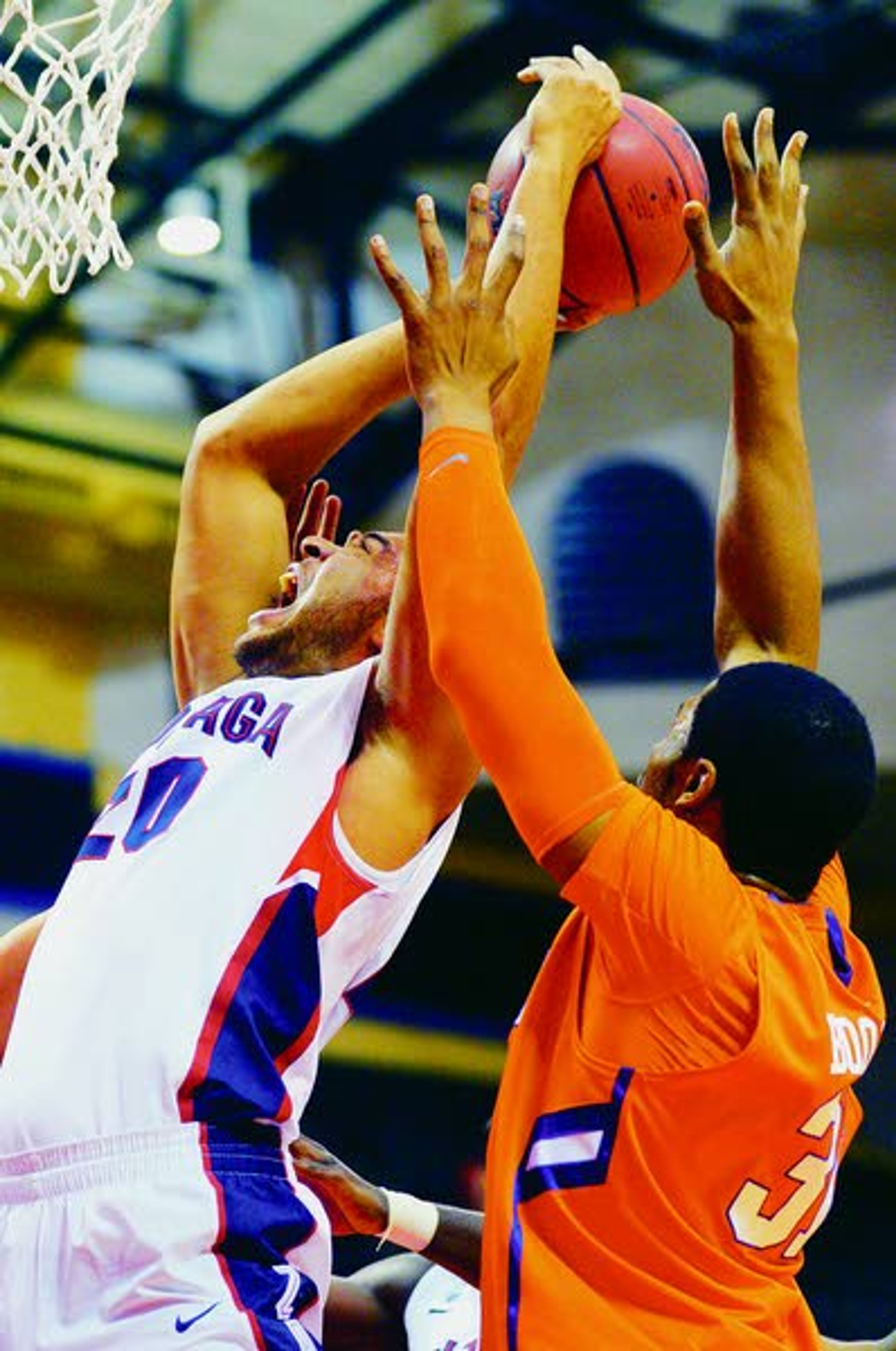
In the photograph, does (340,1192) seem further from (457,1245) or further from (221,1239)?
(221,1239)

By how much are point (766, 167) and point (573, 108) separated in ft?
0.95

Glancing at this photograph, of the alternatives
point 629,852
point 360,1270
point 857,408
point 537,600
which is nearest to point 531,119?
point 537,600

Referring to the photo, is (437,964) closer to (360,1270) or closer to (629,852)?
(360,1270)

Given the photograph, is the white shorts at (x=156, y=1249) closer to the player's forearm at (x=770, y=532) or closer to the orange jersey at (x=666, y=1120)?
the orange jersey at (x=666, y=1120)

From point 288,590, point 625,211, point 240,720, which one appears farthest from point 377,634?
point 625,211

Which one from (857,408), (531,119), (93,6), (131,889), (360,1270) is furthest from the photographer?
(857,408)

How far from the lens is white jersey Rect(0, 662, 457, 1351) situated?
7.48ft

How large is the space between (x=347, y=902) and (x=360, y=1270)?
132 inches

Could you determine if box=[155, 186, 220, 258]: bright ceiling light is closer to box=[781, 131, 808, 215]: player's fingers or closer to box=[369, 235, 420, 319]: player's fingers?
box=[781, 131, 808, 215]: player's fingers

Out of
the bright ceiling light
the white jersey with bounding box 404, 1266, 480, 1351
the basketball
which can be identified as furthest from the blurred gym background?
the basketball

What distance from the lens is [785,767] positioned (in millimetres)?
2240

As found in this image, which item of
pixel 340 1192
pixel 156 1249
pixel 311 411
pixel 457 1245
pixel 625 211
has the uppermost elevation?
pixel 625 211

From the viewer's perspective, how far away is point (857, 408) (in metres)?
7.00

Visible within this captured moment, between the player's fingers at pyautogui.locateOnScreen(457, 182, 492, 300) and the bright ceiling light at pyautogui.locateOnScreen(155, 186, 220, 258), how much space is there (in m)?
5.27
